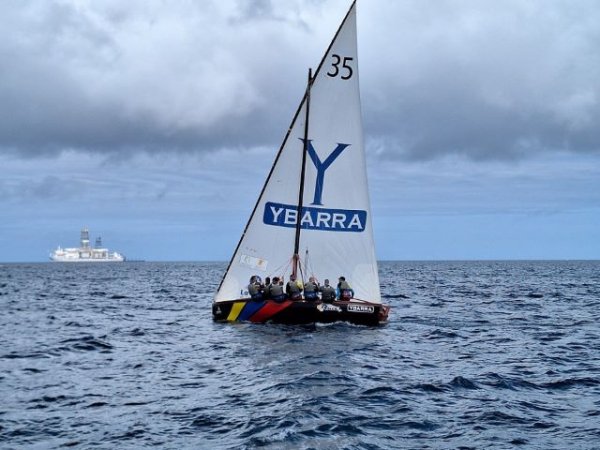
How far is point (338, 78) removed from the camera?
30.2 m

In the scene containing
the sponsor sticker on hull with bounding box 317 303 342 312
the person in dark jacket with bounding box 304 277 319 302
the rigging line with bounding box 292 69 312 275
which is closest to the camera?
the sponsor sticker on hull with bounding box 317 303 342 312

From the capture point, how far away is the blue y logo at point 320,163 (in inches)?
1185

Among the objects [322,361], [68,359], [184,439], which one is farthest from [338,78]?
[184,439]

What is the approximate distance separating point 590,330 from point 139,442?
917 inches

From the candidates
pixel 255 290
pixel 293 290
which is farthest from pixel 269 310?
pixel 293 290

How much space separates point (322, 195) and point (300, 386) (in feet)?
45.7

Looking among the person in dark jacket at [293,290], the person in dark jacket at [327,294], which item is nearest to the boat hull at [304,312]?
the person in dark jacket at [327,294]

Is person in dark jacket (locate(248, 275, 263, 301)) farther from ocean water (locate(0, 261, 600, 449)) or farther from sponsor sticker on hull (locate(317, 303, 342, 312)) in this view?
sponsor sticker on hull (locate(317, 303, 342, 312))

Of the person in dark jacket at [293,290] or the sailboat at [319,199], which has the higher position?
the sailboat at [319,199]

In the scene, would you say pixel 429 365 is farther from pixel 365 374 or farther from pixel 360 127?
pixel 360 127

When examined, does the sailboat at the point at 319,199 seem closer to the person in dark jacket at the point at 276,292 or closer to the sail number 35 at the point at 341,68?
the sail number 35 at the point at 341,68

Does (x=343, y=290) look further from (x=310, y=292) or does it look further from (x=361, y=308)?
(x=310, y=292)

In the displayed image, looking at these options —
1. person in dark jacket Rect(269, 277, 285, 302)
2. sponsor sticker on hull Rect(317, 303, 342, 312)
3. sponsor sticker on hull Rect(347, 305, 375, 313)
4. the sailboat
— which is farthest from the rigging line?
sponsor sticker on hull Rect(347, 305, 375, 313)

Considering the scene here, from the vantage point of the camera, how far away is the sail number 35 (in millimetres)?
30203
